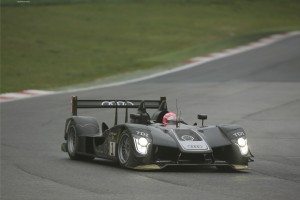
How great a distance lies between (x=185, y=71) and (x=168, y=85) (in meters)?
3.58

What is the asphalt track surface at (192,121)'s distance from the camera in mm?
10172

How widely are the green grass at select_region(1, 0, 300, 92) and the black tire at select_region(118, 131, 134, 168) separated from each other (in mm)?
14666

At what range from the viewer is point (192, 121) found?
1902cm

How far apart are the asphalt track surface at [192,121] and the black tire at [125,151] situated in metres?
0.13

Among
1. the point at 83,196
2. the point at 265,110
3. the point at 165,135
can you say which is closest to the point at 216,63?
the point at 265,110

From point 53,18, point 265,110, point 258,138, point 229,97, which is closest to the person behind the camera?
point 258,138

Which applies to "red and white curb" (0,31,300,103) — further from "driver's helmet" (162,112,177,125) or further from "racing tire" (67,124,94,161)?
"driver's helmet" (162,112,177,125)

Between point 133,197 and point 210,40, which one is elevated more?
point 210,40

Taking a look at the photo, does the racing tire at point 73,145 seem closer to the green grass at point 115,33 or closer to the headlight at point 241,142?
the headlight at point 241,142

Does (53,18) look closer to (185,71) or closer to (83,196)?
(185,71)

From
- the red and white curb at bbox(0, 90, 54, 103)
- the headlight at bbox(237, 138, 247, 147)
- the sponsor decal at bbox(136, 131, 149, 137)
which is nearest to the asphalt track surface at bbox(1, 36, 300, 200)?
the headlight at bbox(237, 138, 247, 147)

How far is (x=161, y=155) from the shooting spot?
473 inches

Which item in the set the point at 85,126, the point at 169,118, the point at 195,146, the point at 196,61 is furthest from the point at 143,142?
the point at 196,61

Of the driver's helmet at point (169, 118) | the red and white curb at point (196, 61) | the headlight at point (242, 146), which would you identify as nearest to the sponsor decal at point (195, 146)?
the headlight at point (242, 146)
